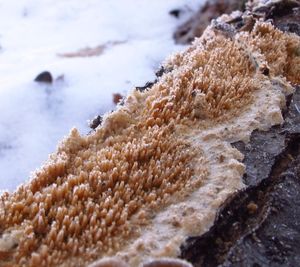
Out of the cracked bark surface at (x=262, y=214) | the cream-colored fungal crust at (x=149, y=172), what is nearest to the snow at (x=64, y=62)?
the cream-colored fungal crust at (x=149, y=172)

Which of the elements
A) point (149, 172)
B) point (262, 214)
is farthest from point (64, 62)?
point (262, 214)

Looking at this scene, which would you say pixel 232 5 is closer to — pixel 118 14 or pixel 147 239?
pixel 118 14

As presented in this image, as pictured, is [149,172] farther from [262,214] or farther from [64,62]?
[64,62]

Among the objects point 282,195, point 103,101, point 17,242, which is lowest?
point 103,101

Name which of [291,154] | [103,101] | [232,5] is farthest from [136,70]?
[291,154]

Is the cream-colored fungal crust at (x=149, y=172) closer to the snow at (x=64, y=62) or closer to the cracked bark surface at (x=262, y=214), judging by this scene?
the cracked bark surface at (x=262, y=214)

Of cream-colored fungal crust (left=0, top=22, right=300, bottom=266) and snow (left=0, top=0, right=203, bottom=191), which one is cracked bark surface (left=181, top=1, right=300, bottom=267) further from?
snow (left=0, top=0, right=203, bottom=191)
